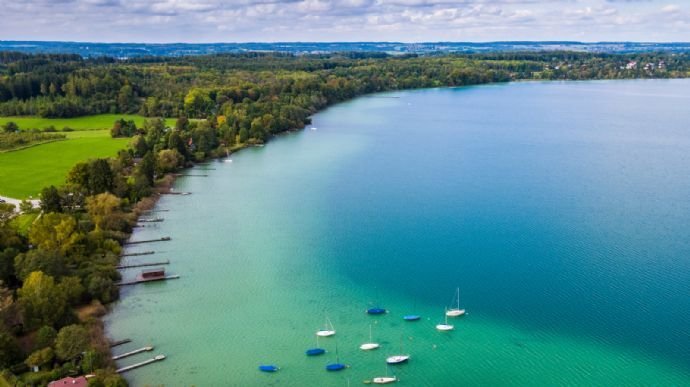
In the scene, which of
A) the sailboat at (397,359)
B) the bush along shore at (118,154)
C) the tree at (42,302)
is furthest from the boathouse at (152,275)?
the sailboat at (397,359)

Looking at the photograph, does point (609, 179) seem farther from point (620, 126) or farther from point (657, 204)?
point (620, 126)

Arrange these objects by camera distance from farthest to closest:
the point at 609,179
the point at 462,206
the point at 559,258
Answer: the point at 609,179 → the point at 462,206 → the point at 559,258

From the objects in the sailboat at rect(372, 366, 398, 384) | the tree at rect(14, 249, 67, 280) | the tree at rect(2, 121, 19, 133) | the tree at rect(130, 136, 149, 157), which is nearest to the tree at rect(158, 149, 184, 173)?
the tree at rect(130, 136, 149, 157)

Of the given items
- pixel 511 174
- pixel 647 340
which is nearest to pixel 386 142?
pixel 511 174

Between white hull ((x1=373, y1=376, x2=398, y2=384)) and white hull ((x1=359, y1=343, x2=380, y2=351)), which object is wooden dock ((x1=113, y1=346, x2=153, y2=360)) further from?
white hull ((x1=373, y1=376, x2=398, y2=384))

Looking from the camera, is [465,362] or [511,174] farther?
[511,174]

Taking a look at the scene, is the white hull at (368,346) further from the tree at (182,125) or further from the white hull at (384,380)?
the tree at (182,125)

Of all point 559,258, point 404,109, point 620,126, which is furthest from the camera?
point 404,109
